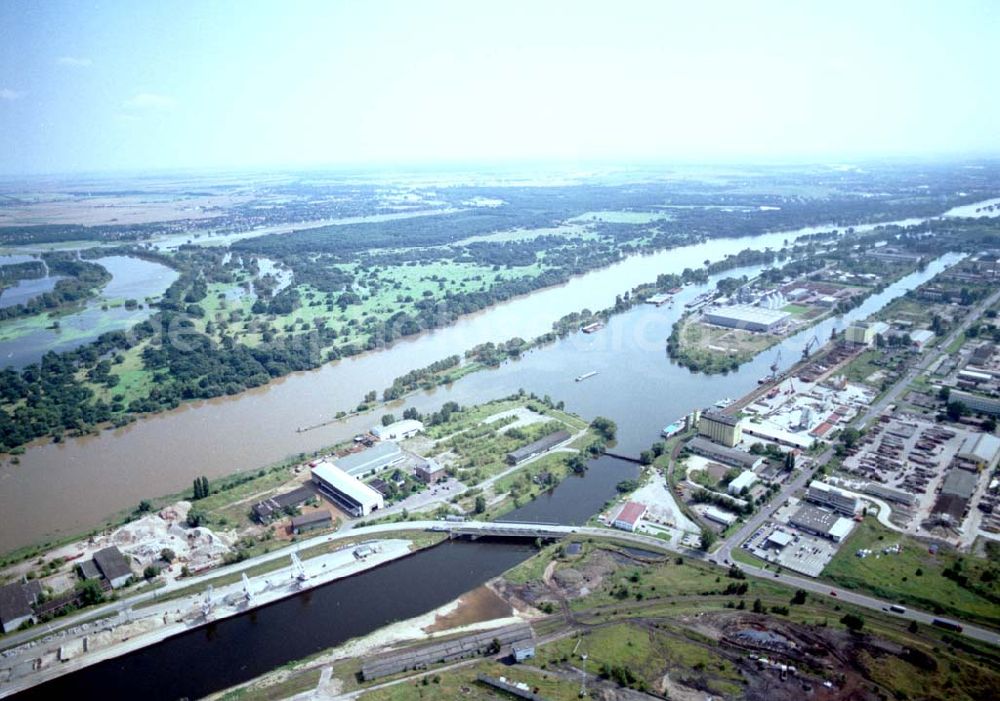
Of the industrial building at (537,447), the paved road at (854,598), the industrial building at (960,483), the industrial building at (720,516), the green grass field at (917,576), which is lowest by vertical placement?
the paved road at (854,598)

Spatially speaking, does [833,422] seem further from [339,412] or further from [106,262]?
[106,262]

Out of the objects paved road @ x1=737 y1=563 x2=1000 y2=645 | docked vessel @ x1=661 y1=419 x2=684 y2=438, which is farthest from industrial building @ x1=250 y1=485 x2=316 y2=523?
paved road @ x1=737 y1=563 x2=1000 y2=645

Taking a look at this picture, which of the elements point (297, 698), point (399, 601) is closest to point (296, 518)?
point (399, 601)

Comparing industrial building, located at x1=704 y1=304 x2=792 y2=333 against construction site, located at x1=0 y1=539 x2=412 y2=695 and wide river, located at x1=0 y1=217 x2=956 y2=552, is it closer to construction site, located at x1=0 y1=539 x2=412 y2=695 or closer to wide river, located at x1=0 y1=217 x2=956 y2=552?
wide river, located at x1=0 y1=217 x2=956 y2=552

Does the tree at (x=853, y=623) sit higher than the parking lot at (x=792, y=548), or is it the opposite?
the tree at (x=853, y=623)

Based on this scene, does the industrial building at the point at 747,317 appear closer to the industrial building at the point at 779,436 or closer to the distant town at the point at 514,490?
the distant town at the point at 514,490

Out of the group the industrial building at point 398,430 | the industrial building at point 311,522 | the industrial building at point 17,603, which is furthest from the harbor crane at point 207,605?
the industrial building at point 398,430

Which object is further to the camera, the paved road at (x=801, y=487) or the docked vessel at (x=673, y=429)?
the docked vessel at (x=673, y=429)
